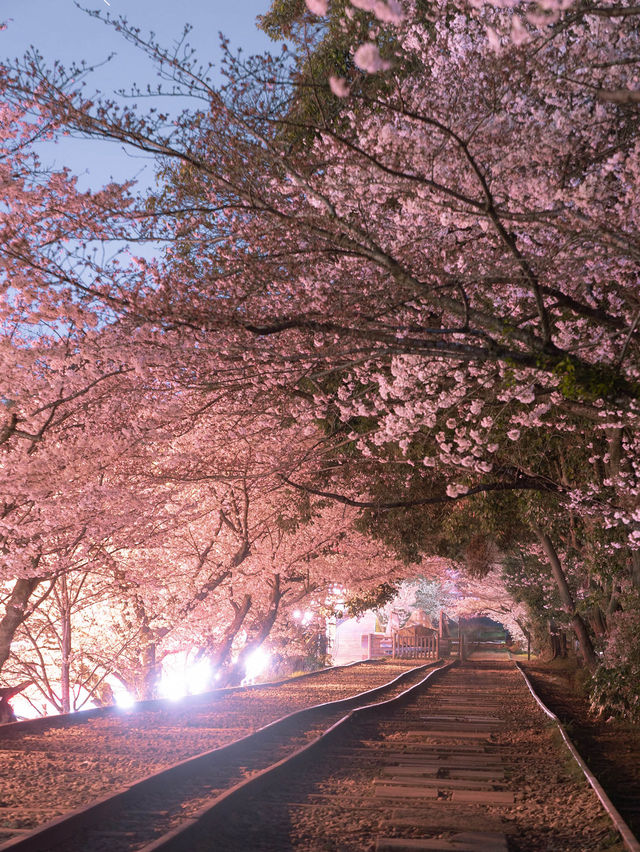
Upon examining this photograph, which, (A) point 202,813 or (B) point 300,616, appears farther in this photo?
(B) point 300,616

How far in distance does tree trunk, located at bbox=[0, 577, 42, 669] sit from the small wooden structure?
35564 millimetres

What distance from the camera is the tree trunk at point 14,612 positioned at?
1361 cm

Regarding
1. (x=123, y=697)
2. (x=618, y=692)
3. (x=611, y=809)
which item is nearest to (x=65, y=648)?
(x=123, y=697)

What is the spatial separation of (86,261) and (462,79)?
5.87 m

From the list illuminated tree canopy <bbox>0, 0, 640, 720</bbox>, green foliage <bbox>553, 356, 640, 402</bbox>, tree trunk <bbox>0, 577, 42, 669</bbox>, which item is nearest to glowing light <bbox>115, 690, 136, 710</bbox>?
illuminated tree canopy <bbox>0, 0, 640, 720</bbox>

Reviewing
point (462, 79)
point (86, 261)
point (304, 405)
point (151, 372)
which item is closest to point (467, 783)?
point (151, 372)

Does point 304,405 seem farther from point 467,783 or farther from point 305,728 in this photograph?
point 467,783

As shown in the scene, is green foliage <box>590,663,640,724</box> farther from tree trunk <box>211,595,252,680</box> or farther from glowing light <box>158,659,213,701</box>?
glowing light <box>158,659,213,701</box>

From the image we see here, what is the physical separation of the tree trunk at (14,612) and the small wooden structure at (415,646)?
3556 centimetres

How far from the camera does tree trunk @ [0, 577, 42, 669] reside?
13609 millimetres

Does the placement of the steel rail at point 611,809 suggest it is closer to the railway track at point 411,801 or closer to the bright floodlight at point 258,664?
the railway track at point 411,801

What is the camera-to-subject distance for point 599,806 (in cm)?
680

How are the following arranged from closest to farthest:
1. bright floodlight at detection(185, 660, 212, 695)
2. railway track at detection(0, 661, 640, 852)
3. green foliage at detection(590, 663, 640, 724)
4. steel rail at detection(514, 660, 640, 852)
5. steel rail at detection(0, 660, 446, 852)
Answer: steel rail at detection(0, 660, 446, 852) → steel rail at detection(514, 660, 640, 852) → railway track at detection(0, 661, 640, 852) → green foliage at detection(590, 663, 640, 724) → bright floodlight at detection(185, 660, 212, 695)

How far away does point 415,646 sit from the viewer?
47.9 meters
